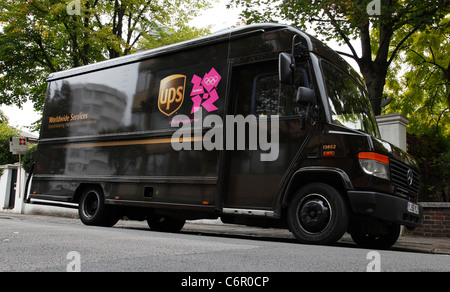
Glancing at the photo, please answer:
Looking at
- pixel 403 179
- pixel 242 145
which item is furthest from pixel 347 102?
pixel 242 145

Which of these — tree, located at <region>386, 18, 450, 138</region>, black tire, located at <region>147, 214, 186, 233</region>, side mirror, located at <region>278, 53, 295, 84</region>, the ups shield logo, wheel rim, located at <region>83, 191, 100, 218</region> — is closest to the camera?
side mirror, located at <region>278, 53, 295, 84</region>

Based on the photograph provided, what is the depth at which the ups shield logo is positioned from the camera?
7.68 m

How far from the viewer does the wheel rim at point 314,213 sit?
5859mm

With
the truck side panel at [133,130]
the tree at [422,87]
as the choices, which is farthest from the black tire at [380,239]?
the tree at [422,87]

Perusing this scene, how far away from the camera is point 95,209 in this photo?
8984 mm

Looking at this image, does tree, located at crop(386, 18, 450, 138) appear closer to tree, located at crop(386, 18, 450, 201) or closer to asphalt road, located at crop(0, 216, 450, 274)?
tree, located at crop(386, 18, 450, 201)

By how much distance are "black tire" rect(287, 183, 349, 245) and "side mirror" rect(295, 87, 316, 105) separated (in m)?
1.14

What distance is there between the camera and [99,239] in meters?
5.18

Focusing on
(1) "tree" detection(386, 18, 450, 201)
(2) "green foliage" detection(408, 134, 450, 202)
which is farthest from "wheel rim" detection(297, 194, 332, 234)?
(1) "tree" detection(386, 18, 450, 201)

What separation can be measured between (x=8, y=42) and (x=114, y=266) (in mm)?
18098

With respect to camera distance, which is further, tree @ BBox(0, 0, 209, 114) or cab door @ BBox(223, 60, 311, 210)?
tree @ BBox(0, 0, 209, 114)

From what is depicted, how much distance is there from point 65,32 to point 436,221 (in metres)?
15.6
